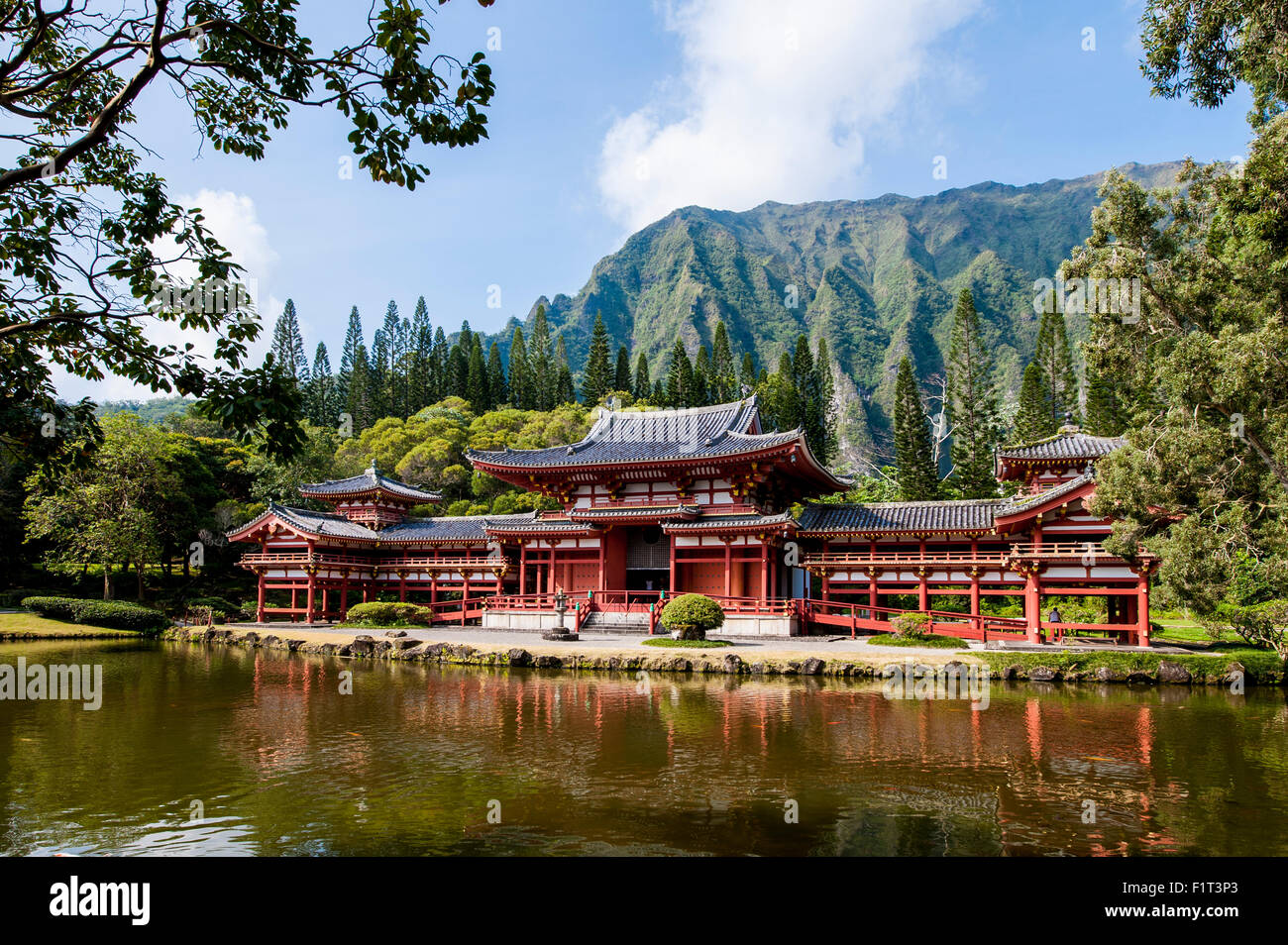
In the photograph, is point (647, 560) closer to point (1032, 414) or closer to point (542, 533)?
point (542, 533)

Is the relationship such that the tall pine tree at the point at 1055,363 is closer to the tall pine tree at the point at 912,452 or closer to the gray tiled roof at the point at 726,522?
the tall pine tree at the point at 912,452

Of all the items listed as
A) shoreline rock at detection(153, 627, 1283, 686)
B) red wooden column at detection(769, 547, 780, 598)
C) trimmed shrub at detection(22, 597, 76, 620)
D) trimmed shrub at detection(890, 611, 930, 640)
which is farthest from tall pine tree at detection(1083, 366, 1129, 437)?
trimmed shrub at detection(22, 597, 76, 620)

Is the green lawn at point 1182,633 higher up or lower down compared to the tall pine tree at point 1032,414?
lower down

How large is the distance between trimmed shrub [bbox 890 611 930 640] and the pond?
23.8 feet

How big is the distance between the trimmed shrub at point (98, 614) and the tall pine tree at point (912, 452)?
42129 millimetres

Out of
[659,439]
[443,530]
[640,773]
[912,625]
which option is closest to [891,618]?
[912,625]

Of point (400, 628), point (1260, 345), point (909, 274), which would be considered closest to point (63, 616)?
point (400, 628)

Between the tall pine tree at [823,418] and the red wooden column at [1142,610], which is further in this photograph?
the tall pine tree at [823,418]

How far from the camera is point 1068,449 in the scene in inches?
1100

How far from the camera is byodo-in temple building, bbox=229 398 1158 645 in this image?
2611 centimetres

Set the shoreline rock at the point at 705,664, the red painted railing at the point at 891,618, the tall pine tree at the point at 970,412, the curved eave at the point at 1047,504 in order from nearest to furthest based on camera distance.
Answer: the shoreline rock at the point at 705,664 < the curved eave at the point at 1047,504 < the red painted railing at the point at 891,618 < the tall pine tree at the point at 970,412

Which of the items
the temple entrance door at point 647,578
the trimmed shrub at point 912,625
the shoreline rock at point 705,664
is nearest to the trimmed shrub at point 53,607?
the shoreline rock at point 705,664

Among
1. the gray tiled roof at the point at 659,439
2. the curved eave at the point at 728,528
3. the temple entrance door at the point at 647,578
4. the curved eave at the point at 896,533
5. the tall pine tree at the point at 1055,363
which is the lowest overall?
the temple entrance door at the point at 647,578

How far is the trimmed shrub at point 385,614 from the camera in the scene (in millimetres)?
32344
